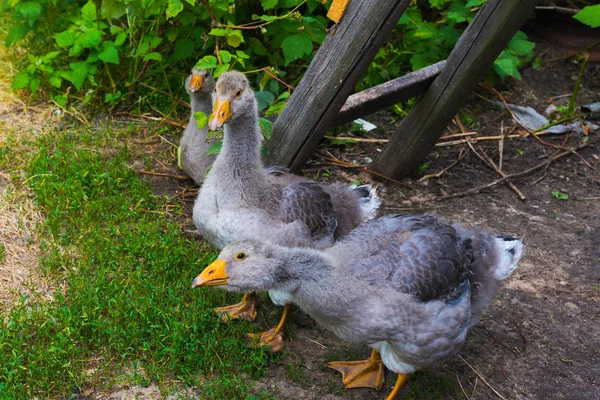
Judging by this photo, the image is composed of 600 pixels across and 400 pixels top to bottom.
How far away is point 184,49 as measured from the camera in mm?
5898

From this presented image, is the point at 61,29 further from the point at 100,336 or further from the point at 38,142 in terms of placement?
the point at 100,336

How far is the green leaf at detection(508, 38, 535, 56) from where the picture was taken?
6125 millimetres

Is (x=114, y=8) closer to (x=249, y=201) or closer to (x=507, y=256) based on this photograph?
(x=249, y=201)

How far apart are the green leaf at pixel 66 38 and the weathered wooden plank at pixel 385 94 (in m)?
2.59

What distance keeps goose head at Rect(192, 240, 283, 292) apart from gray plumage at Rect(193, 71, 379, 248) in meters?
0.55

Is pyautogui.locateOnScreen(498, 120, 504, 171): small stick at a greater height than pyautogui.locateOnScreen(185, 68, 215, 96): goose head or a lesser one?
greater

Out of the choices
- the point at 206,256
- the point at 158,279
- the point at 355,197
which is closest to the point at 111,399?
the point at 158,279

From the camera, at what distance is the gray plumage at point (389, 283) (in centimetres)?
330

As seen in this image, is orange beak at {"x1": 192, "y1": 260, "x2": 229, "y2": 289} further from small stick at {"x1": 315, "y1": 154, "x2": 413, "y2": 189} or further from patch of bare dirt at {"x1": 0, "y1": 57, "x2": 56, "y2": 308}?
small stick at {"x1": 315, "y1": 154, "x2": 413, "y2": 189}

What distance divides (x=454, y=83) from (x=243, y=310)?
7.70ft

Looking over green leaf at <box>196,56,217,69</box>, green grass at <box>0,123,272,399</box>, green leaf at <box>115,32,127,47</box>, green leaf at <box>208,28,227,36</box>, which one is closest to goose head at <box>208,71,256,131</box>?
green leaf at <box>196,56,217,69</box>

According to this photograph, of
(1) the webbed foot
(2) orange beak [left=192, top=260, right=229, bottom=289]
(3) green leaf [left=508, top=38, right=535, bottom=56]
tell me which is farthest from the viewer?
(3) green leaf [left=508, top=38, right=535, bottom=56]

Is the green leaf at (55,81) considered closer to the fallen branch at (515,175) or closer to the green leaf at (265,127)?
the green leaf at (265,127)

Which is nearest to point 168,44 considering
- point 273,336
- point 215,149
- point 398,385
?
point 215,149
